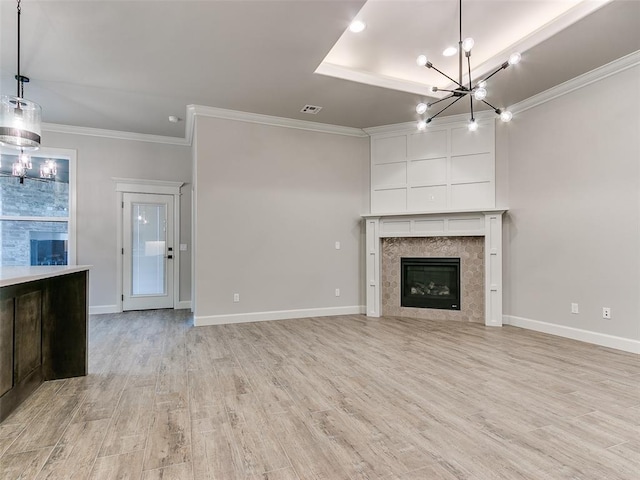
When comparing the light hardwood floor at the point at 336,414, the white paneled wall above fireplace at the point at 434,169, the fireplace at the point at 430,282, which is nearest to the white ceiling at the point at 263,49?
the white paneled wall above fireplace at the point at 434,169

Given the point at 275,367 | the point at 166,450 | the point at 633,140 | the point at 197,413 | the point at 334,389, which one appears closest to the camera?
the point at 166,450

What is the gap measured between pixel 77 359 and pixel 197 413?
147cm

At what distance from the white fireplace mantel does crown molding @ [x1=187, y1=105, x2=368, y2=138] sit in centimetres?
151

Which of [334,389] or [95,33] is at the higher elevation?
[95,33]

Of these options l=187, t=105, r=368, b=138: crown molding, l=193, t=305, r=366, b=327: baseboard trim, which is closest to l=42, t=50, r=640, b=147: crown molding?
l=187, t=105, r=368, b=138: crown molding

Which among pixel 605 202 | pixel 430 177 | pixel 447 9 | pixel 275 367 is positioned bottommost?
pixel 275 367

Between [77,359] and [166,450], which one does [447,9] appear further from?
[77,359]

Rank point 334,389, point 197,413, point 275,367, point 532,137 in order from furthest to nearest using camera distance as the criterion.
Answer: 1. point 532,137
2. point 275,367
3. point 334,389
4. point 197,413

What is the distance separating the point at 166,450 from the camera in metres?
1.85

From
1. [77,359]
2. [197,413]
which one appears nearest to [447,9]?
[197,413]

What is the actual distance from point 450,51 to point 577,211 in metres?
2.47

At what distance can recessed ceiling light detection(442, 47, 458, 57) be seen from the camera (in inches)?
154

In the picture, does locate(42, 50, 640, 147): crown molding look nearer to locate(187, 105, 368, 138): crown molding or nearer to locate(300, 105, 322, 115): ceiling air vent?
locate(187, 105, 368, 138): crown molding

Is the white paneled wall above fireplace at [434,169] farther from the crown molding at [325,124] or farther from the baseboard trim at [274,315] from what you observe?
the baseboard trim at [274,315]
